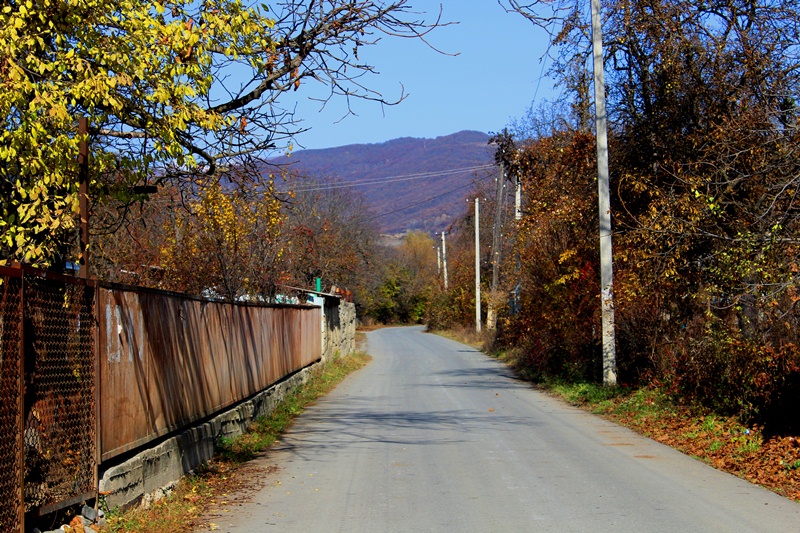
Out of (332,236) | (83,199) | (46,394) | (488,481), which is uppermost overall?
(332,236)

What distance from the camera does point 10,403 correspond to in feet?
17.2

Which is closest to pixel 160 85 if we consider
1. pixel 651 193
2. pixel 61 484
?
pixel 61 484

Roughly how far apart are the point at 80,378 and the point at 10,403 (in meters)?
1.13

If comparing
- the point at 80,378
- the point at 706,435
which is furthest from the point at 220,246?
the point at 80,378

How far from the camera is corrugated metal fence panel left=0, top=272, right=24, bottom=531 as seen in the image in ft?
16.7

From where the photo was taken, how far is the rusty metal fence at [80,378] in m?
5.31

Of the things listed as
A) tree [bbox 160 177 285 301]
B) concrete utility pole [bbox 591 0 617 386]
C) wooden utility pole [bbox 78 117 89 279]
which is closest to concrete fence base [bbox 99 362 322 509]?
wooden utility pole [bbox 78 117 89 279]

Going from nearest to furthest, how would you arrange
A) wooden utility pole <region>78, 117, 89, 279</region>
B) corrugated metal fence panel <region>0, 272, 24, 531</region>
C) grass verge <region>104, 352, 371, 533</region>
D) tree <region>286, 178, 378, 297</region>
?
corrugated metal fence panel <region>0, 272, 24, 531</region> → grass verge <region>104, 352, 371, 533</region> → wooden utility pole <region>78, 117, 89, 279</region> → tree <region>286, 178, 378, 297</region>

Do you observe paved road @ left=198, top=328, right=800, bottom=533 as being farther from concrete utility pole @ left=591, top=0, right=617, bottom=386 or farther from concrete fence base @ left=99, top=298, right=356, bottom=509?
concrete utility pole @ left=591, top=0, right=617, bottom=386

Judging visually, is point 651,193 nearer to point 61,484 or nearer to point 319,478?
point 319,478

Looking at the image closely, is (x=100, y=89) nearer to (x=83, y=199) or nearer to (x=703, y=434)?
(x=83, y=199)

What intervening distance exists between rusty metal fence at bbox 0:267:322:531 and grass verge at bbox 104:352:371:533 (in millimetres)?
563

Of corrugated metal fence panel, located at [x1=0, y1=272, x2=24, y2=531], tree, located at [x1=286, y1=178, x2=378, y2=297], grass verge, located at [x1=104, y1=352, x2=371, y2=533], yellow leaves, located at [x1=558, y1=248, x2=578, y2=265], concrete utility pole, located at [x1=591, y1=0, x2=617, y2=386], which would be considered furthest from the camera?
tree, located at [x1=286, y1=178, x2=378, y2=297]

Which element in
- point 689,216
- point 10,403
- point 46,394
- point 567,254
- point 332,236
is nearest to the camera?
point 10,403
